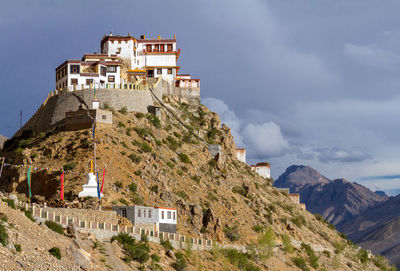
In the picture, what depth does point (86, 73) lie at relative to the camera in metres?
87.6

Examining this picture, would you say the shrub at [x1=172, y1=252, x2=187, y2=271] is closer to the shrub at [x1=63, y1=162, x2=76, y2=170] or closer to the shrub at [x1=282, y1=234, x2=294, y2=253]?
the shrub at [x1=63, y1=162, x2=76, y2=170]

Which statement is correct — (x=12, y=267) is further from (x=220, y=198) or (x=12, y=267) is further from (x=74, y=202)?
(x=220, y=198)

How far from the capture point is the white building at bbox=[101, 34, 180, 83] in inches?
3922

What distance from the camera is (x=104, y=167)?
219 feet

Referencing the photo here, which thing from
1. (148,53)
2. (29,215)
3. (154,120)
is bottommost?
(29,215)

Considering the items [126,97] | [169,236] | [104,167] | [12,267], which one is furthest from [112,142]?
[12,267]

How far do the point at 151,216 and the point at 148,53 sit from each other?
49603 millimetres

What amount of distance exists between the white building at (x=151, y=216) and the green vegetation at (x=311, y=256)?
2599 centimetres

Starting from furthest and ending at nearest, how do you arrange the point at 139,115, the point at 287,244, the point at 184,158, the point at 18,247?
the point at 139,115 < the point at 184,158 < the point at 287,244 < the point at 18,247

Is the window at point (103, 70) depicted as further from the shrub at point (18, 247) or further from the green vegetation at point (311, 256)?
the shrub at point (18, 247)

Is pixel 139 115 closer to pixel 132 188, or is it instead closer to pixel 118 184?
pixel 132 188

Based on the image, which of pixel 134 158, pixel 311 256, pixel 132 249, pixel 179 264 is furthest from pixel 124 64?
pixel 132 249

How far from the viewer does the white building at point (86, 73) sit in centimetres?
8706

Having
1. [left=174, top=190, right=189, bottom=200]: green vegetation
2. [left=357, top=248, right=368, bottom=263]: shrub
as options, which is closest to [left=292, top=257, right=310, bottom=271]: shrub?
[left=174, top=190, right=189, bottom=200]: green vegetation
